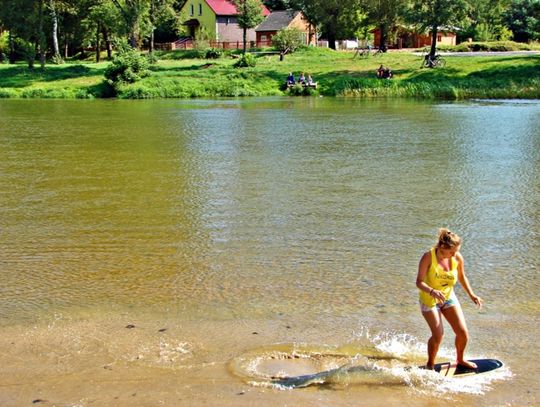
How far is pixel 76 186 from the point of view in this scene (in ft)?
51.1

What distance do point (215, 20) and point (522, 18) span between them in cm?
3583

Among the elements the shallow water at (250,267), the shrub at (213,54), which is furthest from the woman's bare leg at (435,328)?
the shrub at (213,54)

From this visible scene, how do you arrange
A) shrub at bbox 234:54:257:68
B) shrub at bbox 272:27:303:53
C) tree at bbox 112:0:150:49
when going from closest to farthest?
shrub at bbox 234:54:257:68, tree at bbox 112:0:150:49, shrub at bbox 272:27:303:53

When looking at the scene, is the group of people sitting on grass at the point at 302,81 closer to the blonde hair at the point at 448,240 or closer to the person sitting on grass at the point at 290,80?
the person sitting on grass at the point at 290,80

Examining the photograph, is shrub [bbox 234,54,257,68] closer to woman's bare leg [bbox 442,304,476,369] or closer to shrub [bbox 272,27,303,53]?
shrub [bbox 272,27,303,53]

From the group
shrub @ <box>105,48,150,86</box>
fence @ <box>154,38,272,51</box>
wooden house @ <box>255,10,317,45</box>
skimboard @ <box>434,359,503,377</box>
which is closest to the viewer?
skimboard @ <box>434,359,503,377</box>

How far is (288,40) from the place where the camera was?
2414 inches

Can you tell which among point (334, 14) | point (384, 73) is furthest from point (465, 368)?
point (334, 14)

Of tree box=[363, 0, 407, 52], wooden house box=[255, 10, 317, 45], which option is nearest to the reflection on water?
tree box=[363, 0, 407, 52]

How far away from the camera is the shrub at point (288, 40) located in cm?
6128

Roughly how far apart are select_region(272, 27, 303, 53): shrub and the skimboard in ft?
186

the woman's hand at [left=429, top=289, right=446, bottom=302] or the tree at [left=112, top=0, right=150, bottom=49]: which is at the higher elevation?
the tree at [left=112, top=0, right=150, bottom=49]

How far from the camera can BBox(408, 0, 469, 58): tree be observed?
48.3 metres

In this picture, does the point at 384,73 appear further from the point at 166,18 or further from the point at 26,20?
the point at 26,20
